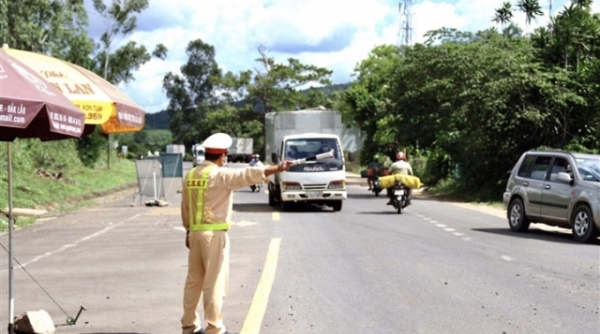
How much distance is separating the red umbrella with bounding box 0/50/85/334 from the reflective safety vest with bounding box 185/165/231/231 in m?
1.29

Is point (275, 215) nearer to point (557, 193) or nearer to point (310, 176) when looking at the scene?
point (310, 176)

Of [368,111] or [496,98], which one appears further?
[368,111]

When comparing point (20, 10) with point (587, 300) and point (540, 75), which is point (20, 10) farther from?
point (587, 300)

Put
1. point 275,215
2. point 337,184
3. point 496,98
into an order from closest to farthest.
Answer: point 275,215
point 337,184
point 496,98

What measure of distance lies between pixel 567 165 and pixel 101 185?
26.1m

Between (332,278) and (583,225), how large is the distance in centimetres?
696

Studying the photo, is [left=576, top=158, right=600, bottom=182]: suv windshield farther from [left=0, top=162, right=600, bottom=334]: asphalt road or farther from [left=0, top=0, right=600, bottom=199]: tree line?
[left=0, top=0, right=600, bottom=199]: tree line

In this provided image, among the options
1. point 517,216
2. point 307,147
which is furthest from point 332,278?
point 307,147

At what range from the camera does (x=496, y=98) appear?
3070 cm

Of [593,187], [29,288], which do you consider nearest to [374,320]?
[29,288]

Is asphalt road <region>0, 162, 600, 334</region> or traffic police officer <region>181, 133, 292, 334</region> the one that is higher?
traffic police officer <region>181, 133, 292, 334</region>

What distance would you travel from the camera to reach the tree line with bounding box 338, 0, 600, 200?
1181 inches

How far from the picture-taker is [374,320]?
8.58 metres

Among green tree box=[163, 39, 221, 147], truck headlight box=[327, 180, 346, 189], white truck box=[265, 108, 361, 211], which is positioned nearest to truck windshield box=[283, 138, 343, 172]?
white truck box=[265, 108, 361, 211]
